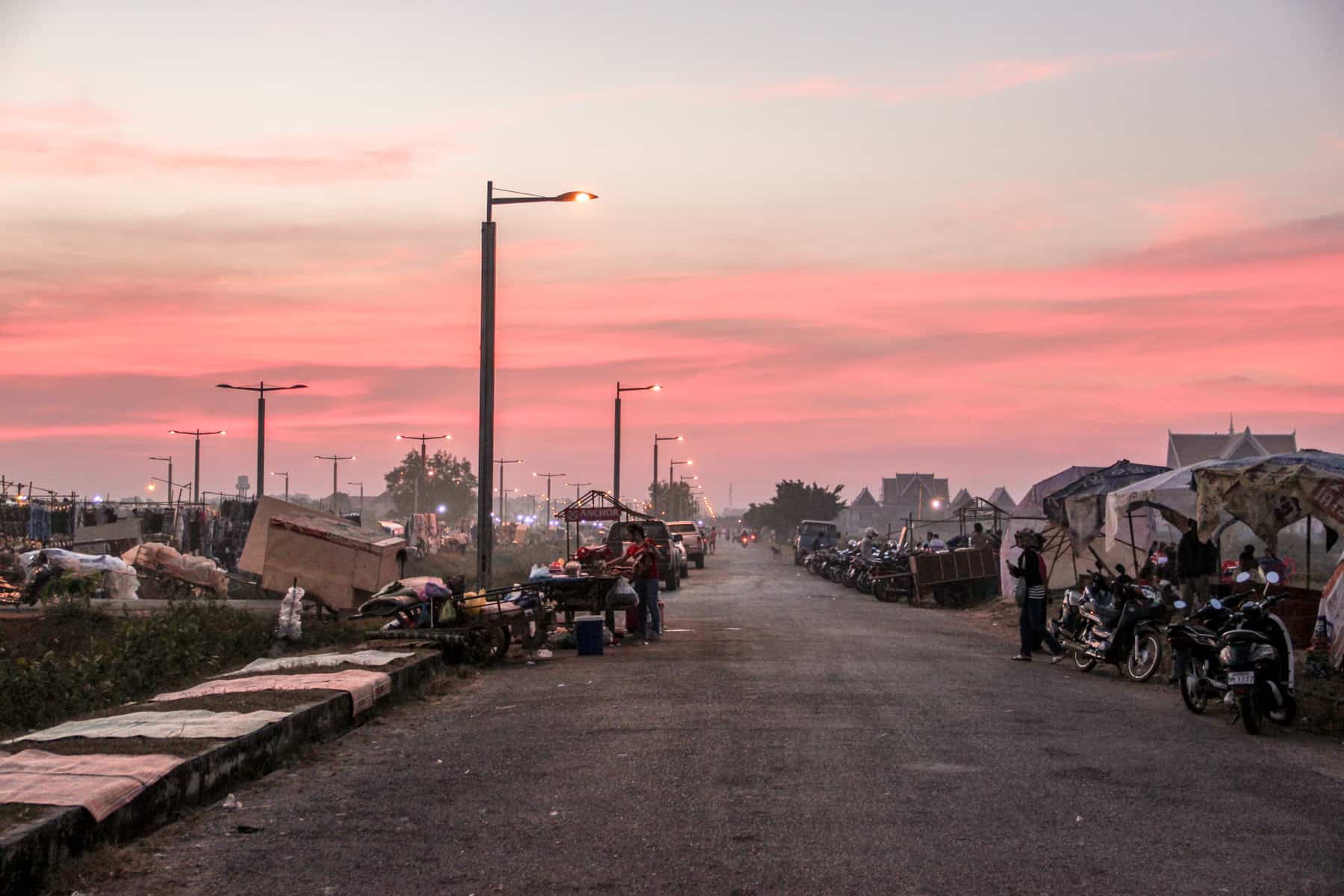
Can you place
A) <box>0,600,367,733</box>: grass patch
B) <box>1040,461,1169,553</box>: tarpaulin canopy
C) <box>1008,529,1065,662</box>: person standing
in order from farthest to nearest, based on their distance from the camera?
<box>1040,461,1169,553</box>: tarpaulin canopy < <box>1008,529,1065,662</box>: person standing < <box>0,600,367,733</box>: grass patch

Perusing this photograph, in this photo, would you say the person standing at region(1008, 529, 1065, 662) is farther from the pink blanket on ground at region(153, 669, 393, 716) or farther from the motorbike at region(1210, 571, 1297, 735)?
the pink blanket on ground at region(153, 669, 393, 716)

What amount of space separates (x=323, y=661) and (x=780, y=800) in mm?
7538

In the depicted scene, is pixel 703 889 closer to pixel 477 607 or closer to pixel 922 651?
pixel 477 607

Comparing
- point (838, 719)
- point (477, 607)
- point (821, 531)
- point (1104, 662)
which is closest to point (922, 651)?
point (1104, 662)

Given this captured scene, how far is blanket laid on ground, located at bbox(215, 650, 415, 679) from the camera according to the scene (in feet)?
43.4

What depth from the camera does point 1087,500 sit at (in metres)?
24.6

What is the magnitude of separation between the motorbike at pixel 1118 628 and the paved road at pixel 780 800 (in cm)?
156

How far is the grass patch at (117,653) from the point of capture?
1220 centimetres

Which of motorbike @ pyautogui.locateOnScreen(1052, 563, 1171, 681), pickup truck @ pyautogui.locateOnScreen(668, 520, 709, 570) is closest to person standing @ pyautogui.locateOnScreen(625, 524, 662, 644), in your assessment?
motorbike @ pyautogui.locateOnScreen(1052, 563, 1171, 681)

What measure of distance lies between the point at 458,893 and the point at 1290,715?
829 cm

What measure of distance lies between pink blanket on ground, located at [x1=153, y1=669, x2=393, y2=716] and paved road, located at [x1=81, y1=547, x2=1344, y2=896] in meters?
0.30

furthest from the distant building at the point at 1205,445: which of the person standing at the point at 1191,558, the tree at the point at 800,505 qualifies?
the person standing at the point at 1191,558

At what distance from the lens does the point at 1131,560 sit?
2964 cm

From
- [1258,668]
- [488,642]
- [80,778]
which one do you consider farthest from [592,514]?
[80,778]
